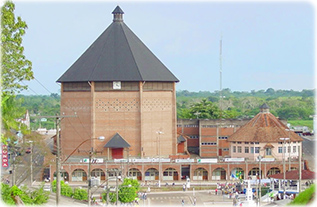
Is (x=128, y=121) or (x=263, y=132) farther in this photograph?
(x=128, y=121)

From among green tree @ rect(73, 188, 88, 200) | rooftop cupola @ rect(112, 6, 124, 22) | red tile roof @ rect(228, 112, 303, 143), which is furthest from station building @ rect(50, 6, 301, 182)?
green tree @ rect(73, 188, 88, 200)

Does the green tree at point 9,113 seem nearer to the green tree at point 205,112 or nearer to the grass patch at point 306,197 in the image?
the grass patch at point 306,197

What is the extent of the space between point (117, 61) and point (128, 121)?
536 centimetres

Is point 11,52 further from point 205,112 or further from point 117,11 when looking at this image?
point 205,112

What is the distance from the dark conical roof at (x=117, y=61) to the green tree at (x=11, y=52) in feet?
111

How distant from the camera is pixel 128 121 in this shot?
66312 millimetres

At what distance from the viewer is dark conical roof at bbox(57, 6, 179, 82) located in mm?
65500

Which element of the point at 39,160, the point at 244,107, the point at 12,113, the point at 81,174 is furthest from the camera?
the point at 244,107

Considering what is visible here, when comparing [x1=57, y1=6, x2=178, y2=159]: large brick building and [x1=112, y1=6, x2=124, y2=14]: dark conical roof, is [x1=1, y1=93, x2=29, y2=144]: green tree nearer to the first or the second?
[x1=57, y1=6, x2=178, y2=159]: large brick building

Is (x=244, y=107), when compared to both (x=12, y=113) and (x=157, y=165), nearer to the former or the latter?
(x=157, y=165)

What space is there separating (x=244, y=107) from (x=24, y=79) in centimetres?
16044

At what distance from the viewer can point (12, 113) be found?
2555cm

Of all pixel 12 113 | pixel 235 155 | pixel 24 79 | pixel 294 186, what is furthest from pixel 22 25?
pixel 235 155

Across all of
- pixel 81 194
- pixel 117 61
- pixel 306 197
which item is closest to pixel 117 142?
pixel 117 61
